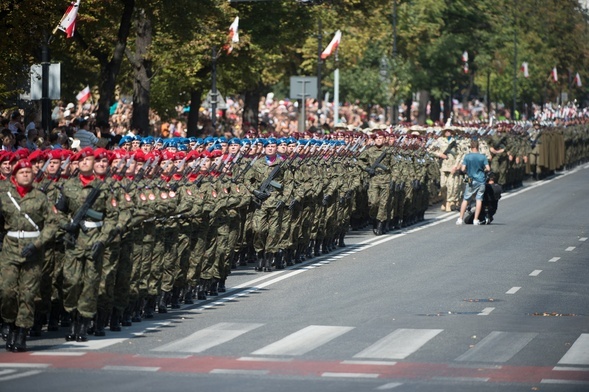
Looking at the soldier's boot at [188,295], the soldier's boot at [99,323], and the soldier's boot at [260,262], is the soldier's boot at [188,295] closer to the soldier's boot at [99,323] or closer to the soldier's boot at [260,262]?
the soldier's boot at [99,323]

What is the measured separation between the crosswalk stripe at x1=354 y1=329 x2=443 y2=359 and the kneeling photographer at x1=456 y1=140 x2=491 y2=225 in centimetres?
1705

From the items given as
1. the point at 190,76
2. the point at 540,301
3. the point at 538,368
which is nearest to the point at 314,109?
the point at 190,76

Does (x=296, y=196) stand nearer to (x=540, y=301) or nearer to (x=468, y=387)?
(x=540, y=301)

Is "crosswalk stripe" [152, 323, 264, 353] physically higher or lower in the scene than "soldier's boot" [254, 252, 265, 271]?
lower

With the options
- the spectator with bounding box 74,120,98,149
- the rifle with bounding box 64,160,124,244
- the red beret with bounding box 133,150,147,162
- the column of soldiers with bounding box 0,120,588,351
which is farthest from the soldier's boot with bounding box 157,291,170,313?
the spectator with bounding box 74,120,98,149

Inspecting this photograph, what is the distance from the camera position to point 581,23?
118250 millimetres

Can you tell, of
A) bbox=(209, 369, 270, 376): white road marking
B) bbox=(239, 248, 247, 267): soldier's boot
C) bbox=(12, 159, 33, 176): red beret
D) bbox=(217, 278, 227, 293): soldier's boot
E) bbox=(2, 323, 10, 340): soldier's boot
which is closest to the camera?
bbox=(209, 369, 270, 376): white road marking

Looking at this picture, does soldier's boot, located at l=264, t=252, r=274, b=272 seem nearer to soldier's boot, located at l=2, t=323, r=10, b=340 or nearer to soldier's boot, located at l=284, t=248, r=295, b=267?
soldier's boot, located at l=284, t=248, r=295, b=267

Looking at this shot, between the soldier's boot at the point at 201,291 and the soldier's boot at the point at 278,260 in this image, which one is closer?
the soldier's boot at the point at 201,291

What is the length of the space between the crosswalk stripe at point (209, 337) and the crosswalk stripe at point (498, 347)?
2512 mm

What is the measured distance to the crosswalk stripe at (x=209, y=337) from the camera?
637 inches

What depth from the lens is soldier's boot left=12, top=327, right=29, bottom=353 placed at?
627 inches

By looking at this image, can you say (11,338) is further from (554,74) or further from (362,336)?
(554,74)

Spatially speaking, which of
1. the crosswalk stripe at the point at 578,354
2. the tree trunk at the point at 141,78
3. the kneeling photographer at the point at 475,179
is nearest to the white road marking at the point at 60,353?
the crosswalk stripe at the point at 578,354
